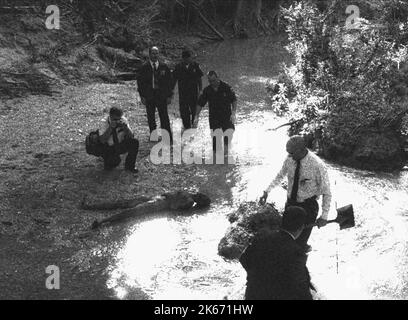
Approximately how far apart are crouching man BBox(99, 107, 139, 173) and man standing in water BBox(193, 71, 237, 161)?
1794 mm

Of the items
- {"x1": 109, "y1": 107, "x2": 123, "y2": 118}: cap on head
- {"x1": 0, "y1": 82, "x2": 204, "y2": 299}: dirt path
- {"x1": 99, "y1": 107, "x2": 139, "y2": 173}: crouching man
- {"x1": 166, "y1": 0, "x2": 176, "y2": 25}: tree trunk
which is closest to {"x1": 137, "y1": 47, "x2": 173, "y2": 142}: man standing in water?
{"x1": 0, "y1": 82, "x2": 204, "y2": 299}: dirt path

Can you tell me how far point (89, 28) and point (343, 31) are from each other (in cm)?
896

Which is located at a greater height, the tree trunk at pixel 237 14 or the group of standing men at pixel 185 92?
the tree trunk at pixel 237 14

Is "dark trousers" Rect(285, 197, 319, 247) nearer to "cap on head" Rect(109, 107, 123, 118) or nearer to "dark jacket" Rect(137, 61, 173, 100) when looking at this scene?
"cap on head" Rect(109, 107, 123, 118)

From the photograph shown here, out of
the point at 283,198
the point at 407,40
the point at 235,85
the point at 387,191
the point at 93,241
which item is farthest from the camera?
the point at 235,85

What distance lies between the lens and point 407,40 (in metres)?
13.1

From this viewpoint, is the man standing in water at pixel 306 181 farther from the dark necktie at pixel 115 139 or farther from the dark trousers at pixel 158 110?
the dark trousers at pixel 158 110

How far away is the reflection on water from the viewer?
19.6 ft

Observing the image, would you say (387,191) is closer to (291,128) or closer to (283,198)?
(283,198)

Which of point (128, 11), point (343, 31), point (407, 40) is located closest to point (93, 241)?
point (343, 31)

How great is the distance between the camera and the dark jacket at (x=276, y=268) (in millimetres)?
4398

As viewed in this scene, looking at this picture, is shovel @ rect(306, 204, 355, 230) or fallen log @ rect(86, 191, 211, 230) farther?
fallen log @ rect(86, 191, 211, 230)

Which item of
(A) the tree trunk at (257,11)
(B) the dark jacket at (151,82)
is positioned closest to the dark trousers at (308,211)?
(B) the dark jacket at (151,82)

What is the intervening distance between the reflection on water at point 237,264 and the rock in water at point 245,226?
0.56ft
